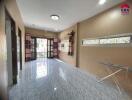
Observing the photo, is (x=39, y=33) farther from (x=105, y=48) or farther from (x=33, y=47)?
(x=105, y=48)

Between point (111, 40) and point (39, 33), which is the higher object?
point (39, 33)

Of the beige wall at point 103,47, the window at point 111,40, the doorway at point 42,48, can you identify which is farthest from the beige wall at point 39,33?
the window at point 111,40

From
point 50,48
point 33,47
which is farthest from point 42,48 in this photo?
point 33,47

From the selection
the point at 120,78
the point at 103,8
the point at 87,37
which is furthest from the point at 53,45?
the point at 120,78

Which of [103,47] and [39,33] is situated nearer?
[103,47]

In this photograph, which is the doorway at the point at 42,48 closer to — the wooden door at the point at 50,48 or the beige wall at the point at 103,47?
the wooden door at the point at 50,48

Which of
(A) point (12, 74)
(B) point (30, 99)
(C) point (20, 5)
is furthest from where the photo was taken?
(C) point (20, 5)

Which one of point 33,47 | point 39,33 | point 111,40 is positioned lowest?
point 33,47

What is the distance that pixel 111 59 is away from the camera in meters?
3.13

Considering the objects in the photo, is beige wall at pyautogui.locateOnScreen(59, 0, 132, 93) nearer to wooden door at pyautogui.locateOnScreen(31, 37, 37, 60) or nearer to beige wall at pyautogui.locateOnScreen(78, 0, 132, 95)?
beige wall at pyautogui.locateOnScreen(78, 0, 132, 95)

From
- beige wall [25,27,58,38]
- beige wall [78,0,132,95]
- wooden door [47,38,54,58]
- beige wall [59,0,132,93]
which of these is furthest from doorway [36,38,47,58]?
beige wall [78,0,132,95]

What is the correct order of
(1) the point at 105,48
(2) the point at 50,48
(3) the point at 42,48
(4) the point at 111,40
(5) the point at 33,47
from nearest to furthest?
(4) the point at 111,40 < (1) the point at 105,48 < (5) the point at 33,47 < (2) the point at 50,48 < (3) the point at 42,48

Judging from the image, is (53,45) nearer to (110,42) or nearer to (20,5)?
(20,5)

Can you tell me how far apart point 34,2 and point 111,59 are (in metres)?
3.37
